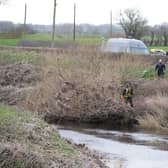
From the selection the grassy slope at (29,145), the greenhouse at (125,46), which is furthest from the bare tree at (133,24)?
the grassy slope at (29,145)

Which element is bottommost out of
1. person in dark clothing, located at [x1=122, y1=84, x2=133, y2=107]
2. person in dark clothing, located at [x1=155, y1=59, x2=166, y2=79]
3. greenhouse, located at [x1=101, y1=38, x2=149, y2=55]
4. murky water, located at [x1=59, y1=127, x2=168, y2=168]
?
murky water, located at [x1=59, y1=127, x2=168, y2=168]

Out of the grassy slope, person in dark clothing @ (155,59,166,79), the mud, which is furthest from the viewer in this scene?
person in dark clothing @ (155,59,166,79)

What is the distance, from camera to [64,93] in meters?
34.0

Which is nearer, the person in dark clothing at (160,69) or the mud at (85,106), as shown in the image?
the mud at (85,106)

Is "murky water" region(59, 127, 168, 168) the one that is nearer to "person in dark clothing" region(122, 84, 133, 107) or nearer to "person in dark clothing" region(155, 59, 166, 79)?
"person in dark clothing" region(122, 84, 133, 107)

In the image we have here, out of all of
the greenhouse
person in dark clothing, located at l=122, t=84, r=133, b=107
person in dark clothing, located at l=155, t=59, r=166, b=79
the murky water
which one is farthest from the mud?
the greenhouse

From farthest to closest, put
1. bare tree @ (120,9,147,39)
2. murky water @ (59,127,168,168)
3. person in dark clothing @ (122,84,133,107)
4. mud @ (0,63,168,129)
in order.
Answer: bare tree @ (120,9,147,39) → person in dark clothing @ (122,84,133,107) → mud @ (0,63,168,129) → murky water @ (59,127,168,168)

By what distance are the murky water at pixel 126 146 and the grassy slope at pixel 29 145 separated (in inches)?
128

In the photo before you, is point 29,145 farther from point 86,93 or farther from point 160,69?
point 160,69

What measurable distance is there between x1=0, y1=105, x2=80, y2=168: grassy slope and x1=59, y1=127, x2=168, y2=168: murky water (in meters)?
3.24

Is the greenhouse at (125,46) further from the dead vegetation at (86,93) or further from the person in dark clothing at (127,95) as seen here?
the person in dark clothing at (127,95)

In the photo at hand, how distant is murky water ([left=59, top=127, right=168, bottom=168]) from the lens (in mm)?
20156

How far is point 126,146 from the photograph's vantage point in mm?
25047

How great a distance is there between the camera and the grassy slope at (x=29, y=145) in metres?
12.0
